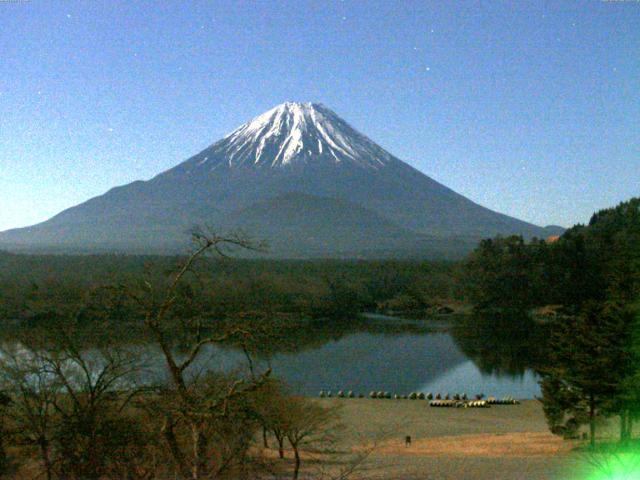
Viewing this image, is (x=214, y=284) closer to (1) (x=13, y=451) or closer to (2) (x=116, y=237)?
(1) (x=13, y=451)

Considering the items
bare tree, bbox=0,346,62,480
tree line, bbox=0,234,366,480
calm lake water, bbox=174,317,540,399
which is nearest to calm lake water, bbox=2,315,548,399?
calm lake water, bbox=174,317,540,399

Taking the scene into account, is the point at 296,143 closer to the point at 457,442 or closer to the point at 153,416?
the point at 457,442

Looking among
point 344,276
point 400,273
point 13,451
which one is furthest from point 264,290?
point 13,451

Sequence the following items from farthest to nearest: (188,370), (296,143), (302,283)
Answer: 1. (296,143)
2. (302,283)
3. (188,370)

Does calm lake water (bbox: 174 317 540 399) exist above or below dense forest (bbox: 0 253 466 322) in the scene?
below

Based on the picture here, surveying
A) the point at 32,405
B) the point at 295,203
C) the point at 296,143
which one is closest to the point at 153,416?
the point at 32,405

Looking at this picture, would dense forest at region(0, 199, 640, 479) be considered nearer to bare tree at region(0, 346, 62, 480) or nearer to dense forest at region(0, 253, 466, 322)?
bare tree at region(0, 346, 62, 480)

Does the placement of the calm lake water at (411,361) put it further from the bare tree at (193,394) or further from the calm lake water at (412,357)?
the bare tree at (193,394)
